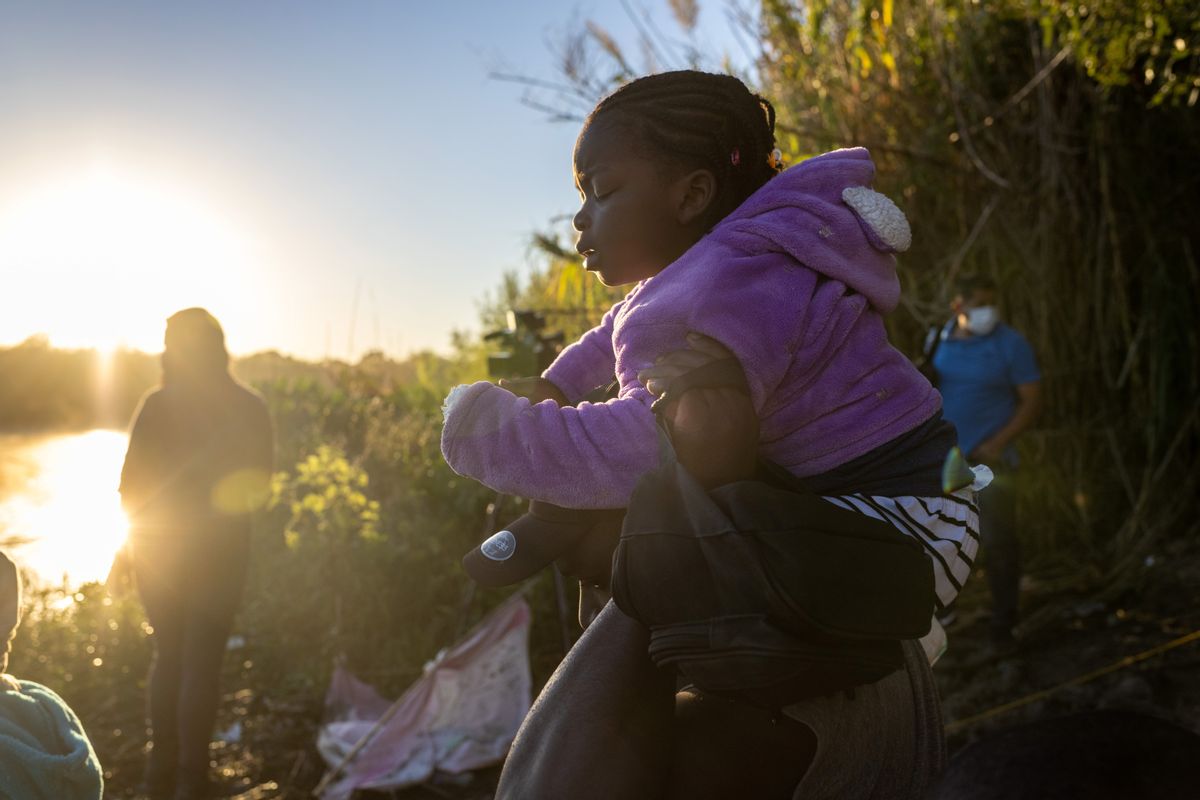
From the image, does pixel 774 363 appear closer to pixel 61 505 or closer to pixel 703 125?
pixel 703 125

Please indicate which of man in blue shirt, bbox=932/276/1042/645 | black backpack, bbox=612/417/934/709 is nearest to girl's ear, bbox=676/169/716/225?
black backpack, bbox=612/417/934/709

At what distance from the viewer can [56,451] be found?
45.9ft

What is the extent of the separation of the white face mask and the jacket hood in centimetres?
463

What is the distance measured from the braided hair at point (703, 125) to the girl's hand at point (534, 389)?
0.31 meters

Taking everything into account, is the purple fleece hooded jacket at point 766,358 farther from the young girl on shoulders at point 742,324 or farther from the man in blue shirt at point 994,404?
the man in blue shirt at point 994,404

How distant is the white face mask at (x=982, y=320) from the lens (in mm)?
5516

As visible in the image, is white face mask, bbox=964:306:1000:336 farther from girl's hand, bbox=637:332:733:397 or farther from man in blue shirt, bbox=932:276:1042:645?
girl's hand, bbox=637:332:733:397

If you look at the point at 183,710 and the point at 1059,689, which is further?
the point at 1059,689

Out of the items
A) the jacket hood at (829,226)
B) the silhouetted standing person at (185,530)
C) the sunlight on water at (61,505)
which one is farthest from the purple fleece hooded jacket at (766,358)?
the sunlight on water at (61,505)

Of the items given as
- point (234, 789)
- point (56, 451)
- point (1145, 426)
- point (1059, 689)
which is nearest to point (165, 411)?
point (234, 789)

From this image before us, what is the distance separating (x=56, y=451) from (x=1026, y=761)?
1518 cm

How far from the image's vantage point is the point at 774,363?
3.44 ft

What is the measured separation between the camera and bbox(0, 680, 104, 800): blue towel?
1.97 m

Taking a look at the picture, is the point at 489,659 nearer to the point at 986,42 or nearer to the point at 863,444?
the point at 863,444
